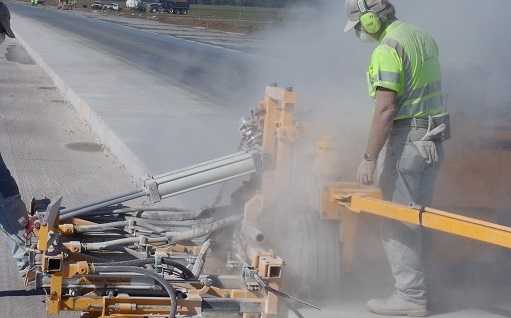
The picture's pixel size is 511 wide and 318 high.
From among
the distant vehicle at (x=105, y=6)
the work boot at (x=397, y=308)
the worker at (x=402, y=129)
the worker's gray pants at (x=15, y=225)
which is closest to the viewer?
the worker at (x=402, y=129)

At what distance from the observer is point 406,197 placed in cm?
479

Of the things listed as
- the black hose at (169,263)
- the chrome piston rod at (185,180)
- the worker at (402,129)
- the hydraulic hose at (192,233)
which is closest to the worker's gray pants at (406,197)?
the worker at (402,129)

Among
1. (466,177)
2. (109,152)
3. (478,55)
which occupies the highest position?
(478,55)

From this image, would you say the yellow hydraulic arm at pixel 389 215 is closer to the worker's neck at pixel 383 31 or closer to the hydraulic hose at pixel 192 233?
the hydraulic hose at pixel 192 233

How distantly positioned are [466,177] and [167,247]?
71.5 inches

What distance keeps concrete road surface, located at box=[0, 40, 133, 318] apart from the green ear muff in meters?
2.22

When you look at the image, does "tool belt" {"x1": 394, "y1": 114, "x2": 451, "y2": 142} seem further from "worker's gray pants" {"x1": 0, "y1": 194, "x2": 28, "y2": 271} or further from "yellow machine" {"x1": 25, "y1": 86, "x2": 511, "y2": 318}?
"worker's gray pants" {"x1": 0, "y1": 194, "x2": 28, "y2": 271}

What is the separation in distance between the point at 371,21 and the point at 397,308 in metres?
1.53

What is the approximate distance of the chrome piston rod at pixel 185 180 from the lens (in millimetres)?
5004

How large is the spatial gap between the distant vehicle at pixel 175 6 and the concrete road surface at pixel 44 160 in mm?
57263

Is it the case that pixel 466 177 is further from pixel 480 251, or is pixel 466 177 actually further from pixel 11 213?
pixel 11 213

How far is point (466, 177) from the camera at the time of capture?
534 centimetres

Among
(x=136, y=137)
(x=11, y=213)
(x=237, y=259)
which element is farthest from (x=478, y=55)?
(x=136, y=137)

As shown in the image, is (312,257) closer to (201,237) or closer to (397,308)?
(397,308)
